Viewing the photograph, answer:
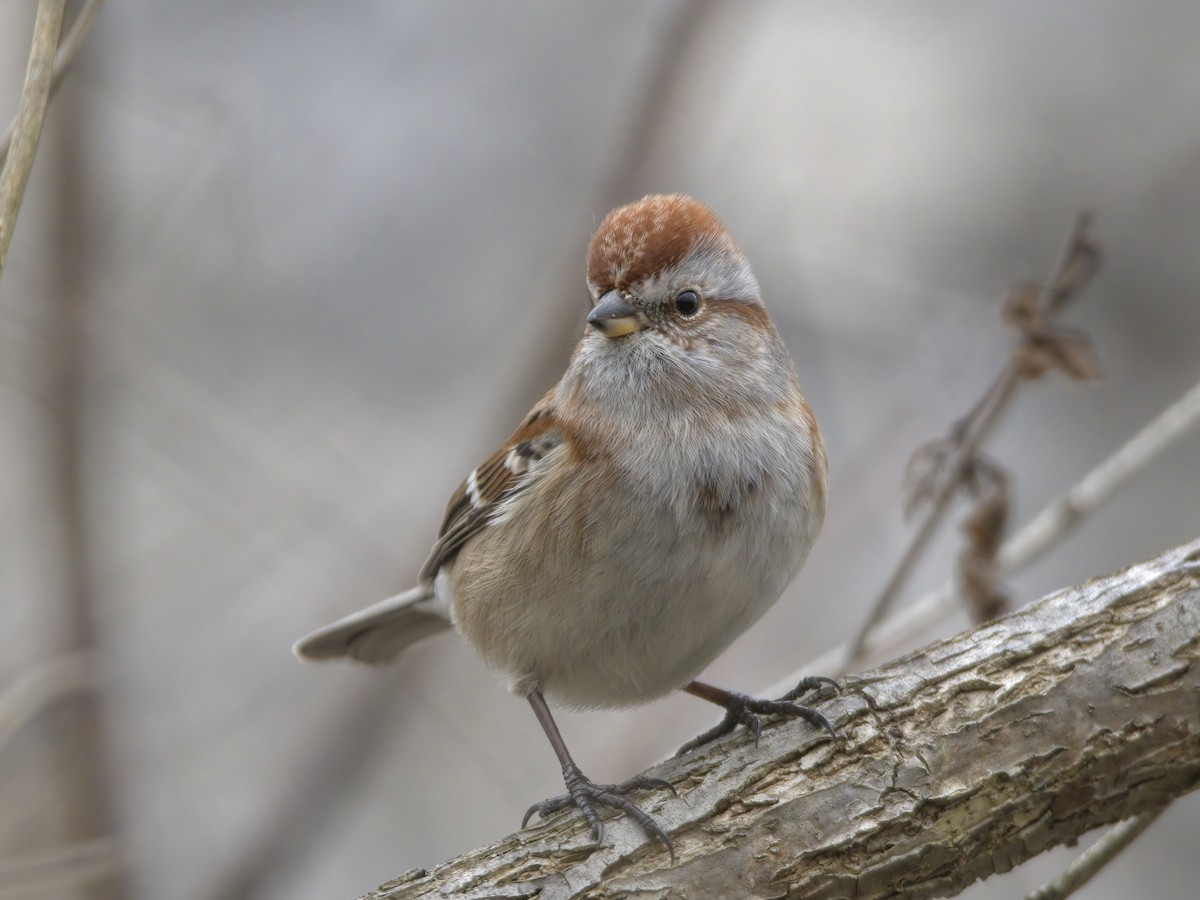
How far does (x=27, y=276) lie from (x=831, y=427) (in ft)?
12.2

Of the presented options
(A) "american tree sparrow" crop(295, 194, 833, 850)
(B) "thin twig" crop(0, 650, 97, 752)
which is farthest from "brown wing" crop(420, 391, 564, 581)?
(B) "thin twig" crop(0, 650, 97, 752)

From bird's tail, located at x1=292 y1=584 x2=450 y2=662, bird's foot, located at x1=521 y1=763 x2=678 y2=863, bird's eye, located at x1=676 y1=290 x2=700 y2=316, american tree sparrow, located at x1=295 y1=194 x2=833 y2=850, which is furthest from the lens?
bird's tail, located at x1=292 y1=584 x2=450 y2=662

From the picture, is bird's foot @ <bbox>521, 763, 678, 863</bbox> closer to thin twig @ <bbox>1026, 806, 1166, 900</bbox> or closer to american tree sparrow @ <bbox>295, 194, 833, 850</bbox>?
american tree sparrow @ <bbox>295, 194, 833, 850</bbox>

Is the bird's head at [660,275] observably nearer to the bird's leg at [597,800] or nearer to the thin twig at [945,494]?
the thin twig at [945,494]

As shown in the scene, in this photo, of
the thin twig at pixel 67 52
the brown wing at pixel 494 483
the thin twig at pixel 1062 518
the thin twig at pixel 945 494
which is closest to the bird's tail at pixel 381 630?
the brown wing at pixel 494 483

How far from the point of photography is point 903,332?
6.20 meters

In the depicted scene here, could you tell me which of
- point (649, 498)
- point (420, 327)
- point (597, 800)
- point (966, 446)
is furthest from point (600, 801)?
point (420, 327)

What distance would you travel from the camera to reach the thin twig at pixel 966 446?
3406 mm

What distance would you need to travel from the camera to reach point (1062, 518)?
3479 mm

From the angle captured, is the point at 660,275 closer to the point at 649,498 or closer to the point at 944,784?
the point at 649,498

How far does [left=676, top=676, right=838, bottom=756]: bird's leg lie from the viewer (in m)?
2.92

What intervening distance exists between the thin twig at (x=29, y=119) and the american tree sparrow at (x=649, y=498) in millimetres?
1563

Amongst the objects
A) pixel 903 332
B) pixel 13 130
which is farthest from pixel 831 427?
pixel 13 130

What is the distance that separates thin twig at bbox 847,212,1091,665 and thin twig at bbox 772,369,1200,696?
22cm
